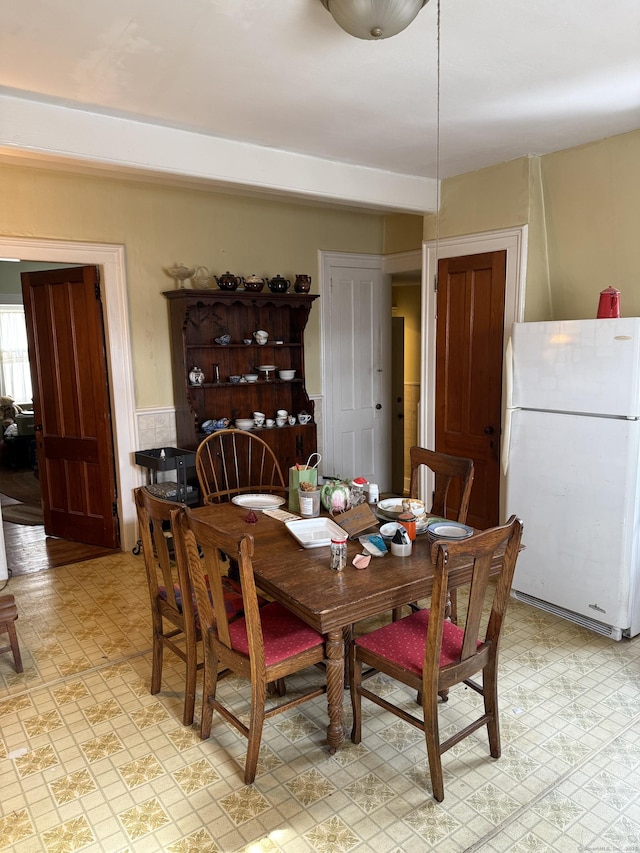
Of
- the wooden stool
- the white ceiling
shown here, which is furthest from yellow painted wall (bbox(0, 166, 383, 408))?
the wooden stool

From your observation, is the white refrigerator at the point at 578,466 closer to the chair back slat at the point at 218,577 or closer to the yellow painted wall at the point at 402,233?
the chair back slat at the point at 218,577

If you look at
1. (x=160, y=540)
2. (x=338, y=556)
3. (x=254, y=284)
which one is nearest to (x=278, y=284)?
(x=254, y=284)

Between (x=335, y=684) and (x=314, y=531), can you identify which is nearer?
(x=335, y=684)

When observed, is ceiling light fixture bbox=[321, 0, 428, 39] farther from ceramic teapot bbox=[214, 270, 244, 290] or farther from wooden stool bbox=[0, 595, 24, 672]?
wooden stool bbox=[0, 595, 24, 672]

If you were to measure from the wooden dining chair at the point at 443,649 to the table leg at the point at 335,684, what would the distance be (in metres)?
0.09

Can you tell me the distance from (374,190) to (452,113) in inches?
40.2

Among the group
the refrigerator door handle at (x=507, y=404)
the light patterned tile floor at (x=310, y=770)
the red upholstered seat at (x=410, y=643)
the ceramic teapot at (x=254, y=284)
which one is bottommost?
the light patterned tile floor at (x=310, y=770)

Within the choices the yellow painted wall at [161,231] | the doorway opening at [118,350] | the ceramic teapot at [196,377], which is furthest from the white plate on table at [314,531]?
the yellow painted wall at [161,231]

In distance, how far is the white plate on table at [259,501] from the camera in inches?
120

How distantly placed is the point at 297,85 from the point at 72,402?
2.91 m

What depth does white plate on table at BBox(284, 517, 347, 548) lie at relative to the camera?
2.45 m

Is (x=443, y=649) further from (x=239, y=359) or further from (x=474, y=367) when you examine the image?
(x=239, y=359)

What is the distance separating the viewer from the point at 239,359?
15.8 feet

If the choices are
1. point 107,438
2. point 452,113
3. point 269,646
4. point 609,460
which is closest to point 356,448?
point 107,438
